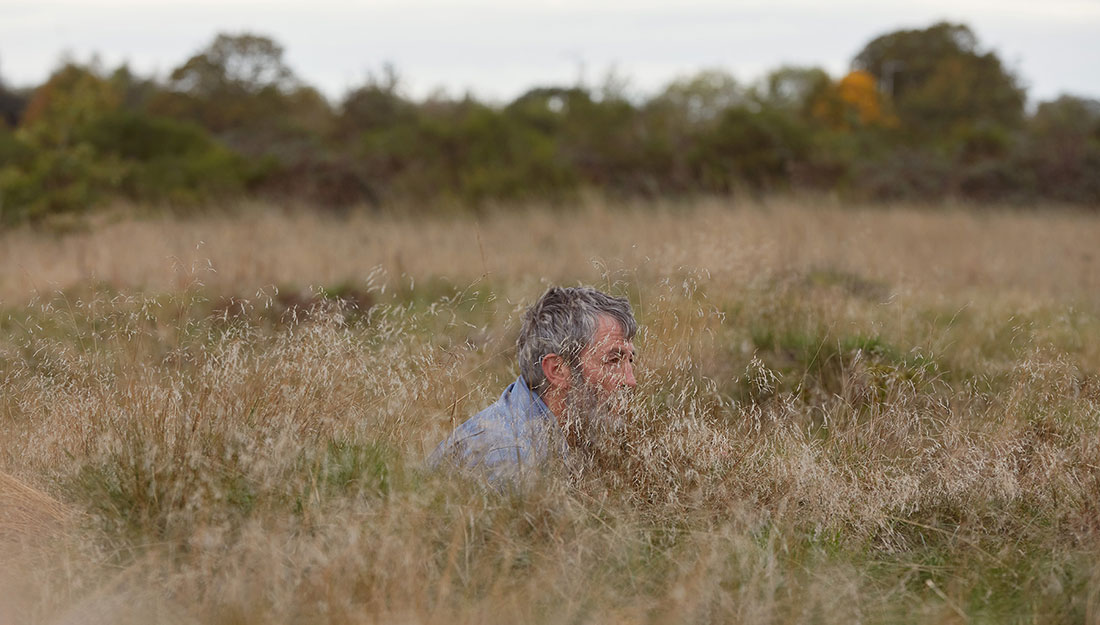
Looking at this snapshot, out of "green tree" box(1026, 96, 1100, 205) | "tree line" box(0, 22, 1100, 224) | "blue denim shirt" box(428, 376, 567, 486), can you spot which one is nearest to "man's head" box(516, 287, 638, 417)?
"blue denim shirt" box(428, 376, 567, 486)

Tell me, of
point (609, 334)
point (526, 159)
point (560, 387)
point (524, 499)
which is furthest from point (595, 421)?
point (526, 159)

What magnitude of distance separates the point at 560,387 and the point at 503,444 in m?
0.38

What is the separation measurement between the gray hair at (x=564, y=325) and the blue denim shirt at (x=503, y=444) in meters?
0.23

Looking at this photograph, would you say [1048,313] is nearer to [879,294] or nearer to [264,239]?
[879,294]

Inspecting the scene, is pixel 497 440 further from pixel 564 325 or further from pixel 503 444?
pixel 564 325

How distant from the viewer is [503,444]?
3453mm

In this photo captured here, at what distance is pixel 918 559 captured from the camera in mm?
3379

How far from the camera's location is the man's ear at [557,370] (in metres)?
3.71

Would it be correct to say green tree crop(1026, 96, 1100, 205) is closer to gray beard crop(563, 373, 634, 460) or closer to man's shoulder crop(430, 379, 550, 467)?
gray beard crop(563, 373, 634, 460)

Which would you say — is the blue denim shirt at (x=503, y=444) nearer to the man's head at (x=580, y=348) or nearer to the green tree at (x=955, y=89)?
the man's head at (x=580, y=348)

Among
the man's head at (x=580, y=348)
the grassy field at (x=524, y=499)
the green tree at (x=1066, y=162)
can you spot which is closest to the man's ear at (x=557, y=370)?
the man's head at (x=580, y=348)

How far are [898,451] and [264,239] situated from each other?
868 cm

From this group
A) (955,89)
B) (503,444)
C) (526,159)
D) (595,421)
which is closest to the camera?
(503,444)

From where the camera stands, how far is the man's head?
369 cm
